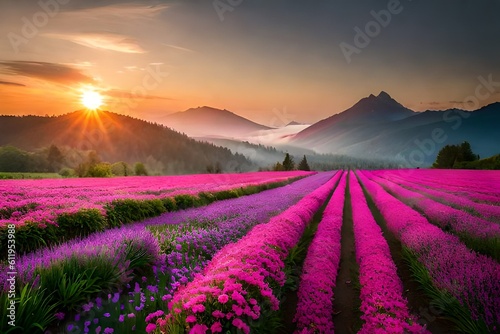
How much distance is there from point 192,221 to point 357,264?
258 inches

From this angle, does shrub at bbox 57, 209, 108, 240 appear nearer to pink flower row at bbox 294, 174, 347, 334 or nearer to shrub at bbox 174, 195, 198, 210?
pink flower row at bbox 294, 174, 347, 334

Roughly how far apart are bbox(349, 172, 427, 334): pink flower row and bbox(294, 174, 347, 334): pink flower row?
2.25ft

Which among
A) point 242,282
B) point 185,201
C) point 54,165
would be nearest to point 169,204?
point 185,201

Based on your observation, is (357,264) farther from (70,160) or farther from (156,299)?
(70,160)

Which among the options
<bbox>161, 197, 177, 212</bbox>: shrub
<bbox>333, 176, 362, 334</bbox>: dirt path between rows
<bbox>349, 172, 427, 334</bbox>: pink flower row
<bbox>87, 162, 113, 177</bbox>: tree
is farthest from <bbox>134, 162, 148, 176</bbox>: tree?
<bbox>349, 172, 427, 334</bbox>: pink flower row

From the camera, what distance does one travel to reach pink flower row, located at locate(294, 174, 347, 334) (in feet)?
18.7

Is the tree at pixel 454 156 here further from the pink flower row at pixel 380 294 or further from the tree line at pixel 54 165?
the pink flower row at pixel 380 294

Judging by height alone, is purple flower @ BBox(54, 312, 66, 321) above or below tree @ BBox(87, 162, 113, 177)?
below

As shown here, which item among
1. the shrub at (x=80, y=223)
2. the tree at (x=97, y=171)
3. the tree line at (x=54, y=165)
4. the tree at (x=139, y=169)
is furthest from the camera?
the tree at (x=139, y=169)

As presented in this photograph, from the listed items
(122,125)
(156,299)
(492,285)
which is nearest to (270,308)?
(156,299)

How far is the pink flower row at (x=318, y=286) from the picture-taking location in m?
5.71

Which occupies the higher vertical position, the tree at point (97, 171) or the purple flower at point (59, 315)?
the tree at point (97, 171)

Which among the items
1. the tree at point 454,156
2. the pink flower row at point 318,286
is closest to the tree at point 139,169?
the pink flower row at point 318,286

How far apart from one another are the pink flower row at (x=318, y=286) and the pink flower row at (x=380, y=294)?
2.25 feet
